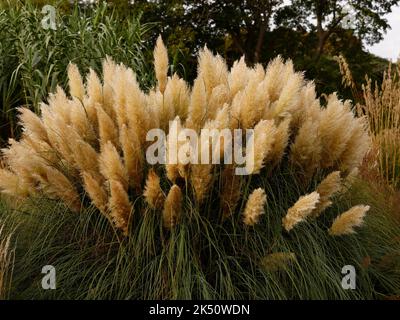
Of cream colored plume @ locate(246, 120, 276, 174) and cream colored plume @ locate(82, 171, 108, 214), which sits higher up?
cream colored plume @ locate(246, 120, 276, 174)

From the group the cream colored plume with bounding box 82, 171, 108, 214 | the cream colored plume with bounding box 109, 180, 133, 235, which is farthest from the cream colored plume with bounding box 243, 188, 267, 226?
the cream colored plume with bounding box 82, 171, 108, 214

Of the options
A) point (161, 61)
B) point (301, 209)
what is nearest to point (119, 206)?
point (301, 209)

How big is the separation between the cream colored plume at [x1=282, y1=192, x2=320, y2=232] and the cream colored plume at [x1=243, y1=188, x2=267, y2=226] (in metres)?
0.13

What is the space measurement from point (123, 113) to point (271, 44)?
15369 millimetres

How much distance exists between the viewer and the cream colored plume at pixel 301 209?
287cm

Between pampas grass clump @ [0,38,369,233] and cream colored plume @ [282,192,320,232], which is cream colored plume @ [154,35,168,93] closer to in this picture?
pampas grass clump @ [0,38,369,233]

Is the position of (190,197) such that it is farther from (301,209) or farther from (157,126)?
(301,209)

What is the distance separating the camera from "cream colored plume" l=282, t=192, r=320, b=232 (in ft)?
9.40

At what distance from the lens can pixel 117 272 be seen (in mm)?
A: 3141

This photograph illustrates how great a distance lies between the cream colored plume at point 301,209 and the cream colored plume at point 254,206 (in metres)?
0.13

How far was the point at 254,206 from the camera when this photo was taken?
2945mm

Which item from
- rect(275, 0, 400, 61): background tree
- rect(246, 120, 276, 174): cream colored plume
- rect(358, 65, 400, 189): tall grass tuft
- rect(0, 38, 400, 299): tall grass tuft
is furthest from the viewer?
rect(275, 0, 400, 61): background tree

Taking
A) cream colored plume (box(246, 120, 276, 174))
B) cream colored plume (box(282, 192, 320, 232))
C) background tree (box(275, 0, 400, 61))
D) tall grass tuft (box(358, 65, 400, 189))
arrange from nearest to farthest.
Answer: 1. cream colored plume (box(282, 192, 320, 232))
2. cream colored plume (box(246, 120, 276, 174))
3. tall grass tuft (box(358, 65, 400, 189))
4. background tree (box(275, 0, 400, 61))

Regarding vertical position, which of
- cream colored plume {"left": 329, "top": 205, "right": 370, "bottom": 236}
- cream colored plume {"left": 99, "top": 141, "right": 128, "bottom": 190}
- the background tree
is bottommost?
cream colored plume {"left": 329, "top": 205, "right": 370, "bottom": 236}
